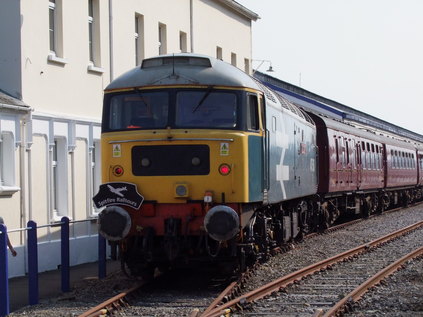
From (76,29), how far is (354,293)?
386 inches

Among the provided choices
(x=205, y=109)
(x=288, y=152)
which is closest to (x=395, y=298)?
(x=205, y=109)

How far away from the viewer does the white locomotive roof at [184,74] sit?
1281 centimetres

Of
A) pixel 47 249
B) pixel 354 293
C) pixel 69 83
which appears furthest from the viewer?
pixel 69 83

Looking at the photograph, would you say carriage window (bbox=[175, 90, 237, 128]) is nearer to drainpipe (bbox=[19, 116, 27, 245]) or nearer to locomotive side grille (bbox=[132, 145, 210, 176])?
locomotive side grille (bbox=[132, 145, 210, 176])

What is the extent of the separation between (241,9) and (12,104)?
51.4 ft

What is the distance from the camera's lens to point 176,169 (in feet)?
41.3

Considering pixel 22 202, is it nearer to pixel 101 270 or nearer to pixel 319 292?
pixel 101 270

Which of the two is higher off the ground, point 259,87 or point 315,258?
point 259,87

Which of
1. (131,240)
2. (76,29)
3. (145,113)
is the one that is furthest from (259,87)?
(76,29)

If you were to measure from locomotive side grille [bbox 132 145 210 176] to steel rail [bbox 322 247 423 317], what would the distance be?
2.60m

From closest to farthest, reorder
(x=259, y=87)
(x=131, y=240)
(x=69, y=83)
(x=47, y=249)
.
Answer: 1. (x=131, y=240)
2. (x=259, y=87)
3. (x=47, y=249)
4. (x=69, y=83)

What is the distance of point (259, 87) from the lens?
13.8m

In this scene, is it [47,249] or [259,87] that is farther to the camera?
[47,249]

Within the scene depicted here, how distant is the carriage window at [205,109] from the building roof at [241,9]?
16.3m
